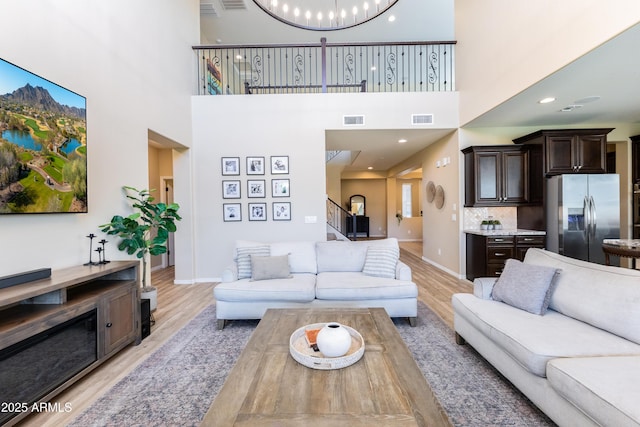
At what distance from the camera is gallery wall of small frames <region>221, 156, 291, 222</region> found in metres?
4.95

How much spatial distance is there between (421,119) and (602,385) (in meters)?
4.42

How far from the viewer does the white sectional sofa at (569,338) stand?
51.9 inches

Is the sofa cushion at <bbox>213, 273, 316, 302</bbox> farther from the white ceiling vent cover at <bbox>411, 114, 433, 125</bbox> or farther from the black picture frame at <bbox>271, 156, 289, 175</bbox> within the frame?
the white ceiling vent cover at <bbox>411, 114, 433, 125</bbox>

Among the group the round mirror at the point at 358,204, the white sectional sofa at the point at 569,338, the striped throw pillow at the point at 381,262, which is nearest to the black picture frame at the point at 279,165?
the striped throw pillow at the point at 381,262

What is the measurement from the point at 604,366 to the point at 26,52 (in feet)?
14.8

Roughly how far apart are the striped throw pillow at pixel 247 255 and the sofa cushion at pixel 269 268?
93 mm

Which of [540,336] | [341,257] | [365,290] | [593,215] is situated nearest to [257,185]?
[341,257]

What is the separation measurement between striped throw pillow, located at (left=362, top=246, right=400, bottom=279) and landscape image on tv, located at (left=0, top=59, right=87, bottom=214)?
10.1ft

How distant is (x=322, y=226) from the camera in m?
5.03

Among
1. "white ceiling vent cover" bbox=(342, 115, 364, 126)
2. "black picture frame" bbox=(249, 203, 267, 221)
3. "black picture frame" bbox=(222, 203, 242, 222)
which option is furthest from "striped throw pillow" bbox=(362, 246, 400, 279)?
"black picture frame" bbox=(222, 203, 242, 222)

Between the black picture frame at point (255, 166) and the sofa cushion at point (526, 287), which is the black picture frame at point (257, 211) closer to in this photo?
the black picture frame at point (255, 166)

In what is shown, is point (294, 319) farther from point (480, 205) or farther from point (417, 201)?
point (417, 201)

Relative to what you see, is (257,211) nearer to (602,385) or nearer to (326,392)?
(326,392)

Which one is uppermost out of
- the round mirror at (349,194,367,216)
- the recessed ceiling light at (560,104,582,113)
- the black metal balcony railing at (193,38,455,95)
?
the black metal balcony railing at (193,38,455,95)
